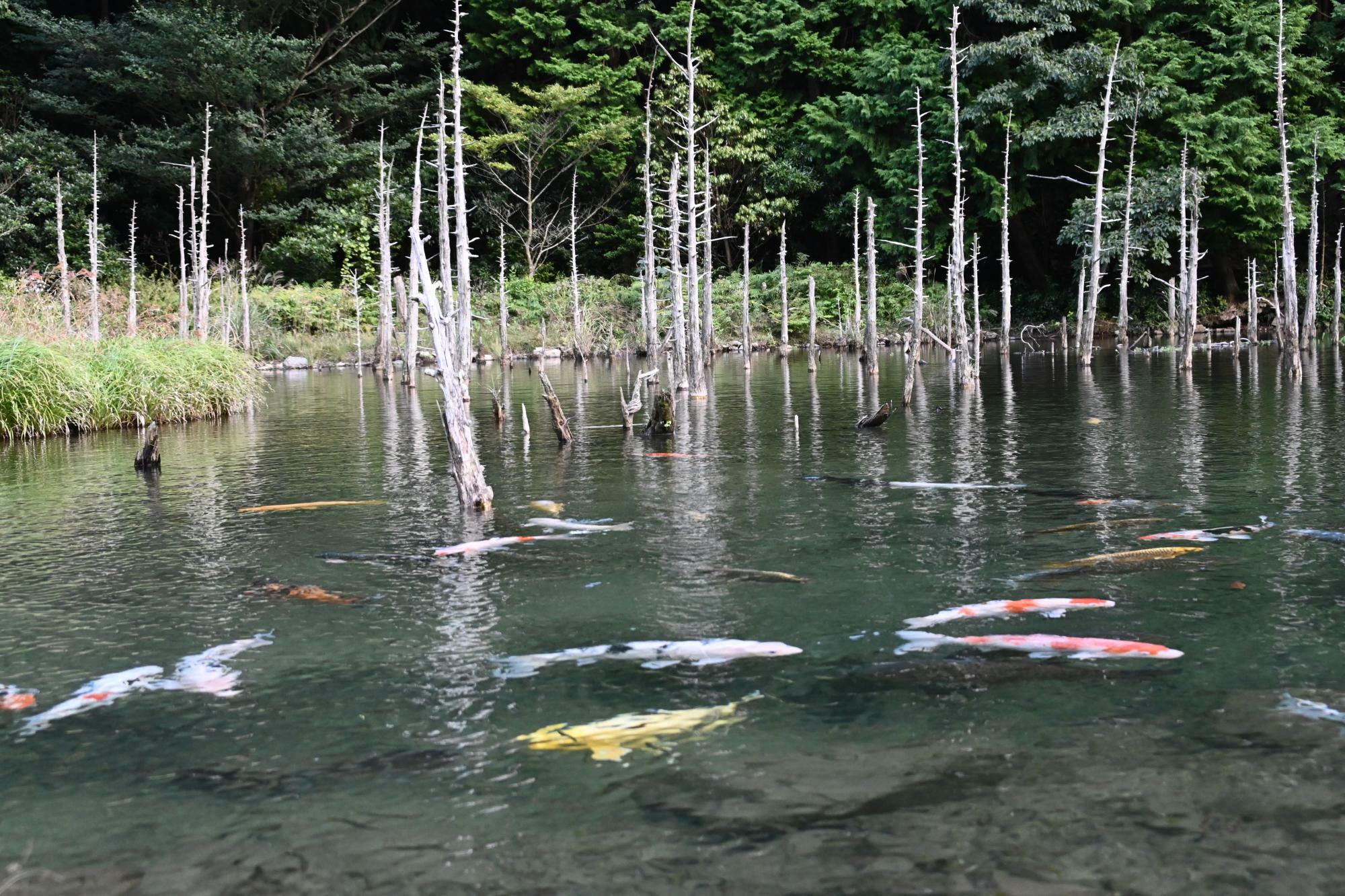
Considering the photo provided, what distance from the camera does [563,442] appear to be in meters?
17.9

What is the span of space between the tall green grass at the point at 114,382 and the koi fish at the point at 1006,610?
645 inches

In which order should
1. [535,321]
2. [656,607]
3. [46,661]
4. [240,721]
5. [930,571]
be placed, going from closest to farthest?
[240,721] → [46,661] → [656,607] → [930,571] → [535,321]

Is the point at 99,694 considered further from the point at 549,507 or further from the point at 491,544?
the point at 549,507

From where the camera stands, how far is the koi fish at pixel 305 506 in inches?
492

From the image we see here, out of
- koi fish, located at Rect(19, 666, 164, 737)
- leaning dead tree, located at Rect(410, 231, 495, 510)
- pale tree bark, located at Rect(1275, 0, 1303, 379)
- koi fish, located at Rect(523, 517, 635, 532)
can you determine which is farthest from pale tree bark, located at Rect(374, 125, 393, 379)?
koi fish, located at Rect(19, 666, 164, 737)

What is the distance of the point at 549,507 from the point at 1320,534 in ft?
22.4

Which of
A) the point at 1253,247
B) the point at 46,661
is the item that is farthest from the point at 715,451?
the point at 1253,247

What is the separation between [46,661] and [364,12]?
163 ft

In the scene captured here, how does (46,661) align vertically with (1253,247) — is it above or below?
below

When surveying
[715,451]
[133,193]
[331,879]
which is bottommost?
[331,879]

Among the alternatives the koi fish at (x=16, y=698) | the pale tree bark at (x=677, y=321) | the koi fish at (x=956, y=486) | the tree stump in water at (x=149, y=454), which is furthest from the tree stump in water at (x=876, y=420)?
the koi fish at (x=16, y=698)

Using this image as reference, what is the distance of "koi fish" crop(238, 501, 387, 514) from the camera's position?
1251 centimetres

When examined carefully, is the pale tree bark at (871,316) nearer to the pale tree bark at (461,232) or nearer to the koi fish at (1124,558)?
the pale tree bark at (461,232)

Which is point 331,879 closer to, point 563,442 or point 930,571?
point 930,571
